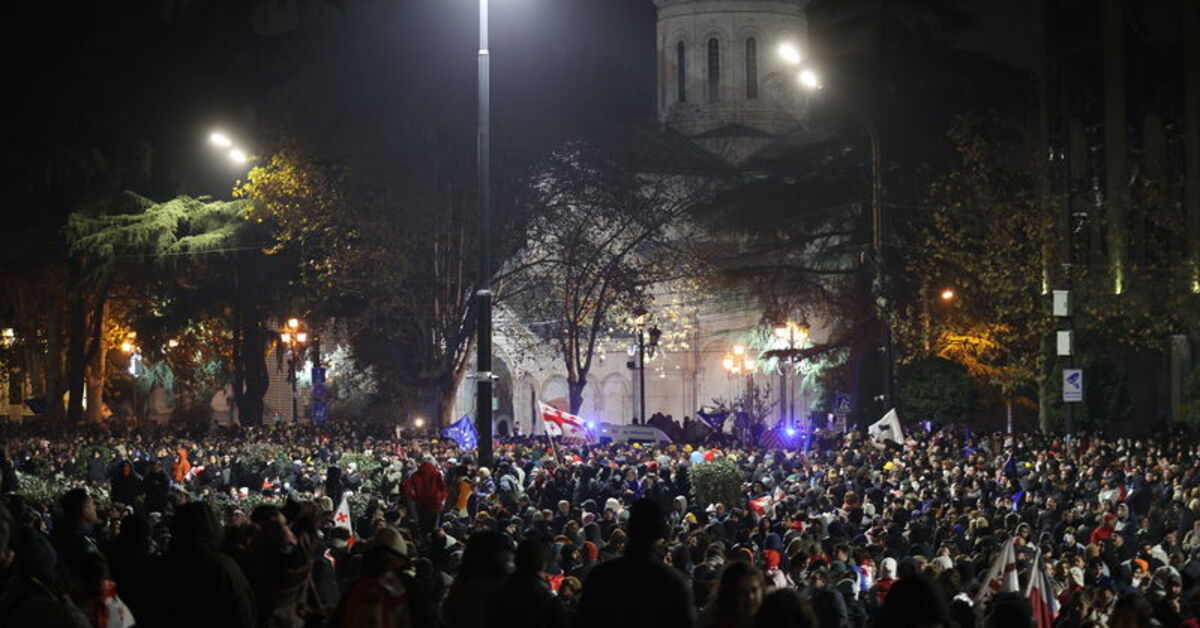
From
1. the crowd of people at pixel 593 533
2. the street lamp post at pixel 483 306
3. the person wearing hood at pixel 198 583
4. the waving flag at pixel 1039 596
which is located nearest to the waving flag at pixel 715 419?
the crowd of people at pixel 593 533

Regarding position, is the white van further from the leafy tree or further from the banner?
the leafy tree

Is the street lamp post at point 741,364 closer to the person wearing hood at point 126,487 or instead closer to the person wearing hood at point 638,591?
the person wearing hood at point 126,487

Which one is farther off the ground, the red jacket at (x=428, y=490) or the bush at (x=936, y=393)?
the bush at (x=936, y=393)

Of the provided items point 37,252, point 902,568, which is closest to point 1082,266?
point 37,252

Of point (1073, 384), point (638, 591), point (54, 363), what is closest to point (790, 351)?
point (1073, 384)

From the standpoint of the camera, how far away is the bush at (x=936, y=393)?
43.2 meters

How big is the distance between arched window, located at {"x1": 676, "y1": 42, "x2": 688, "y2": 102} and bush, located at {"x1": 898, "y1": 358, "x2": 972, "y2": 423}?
174ft

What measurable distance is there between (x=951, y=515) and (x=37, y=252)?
1500 inches

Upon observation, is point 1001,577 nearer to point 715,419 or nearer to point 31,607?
point 31,607

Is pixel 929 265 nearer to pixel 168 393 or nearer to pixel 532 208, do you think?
pixel 532 208

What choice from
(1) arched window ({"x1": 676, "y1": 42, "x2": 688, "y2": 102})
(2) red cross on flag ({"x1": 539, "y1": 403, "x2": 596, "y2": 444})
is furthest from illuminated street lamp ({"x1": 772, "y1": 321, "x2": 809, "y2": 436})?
(1) arched window ({"x1": 676, "y1": 42, "x2": 688, "y2": 102})

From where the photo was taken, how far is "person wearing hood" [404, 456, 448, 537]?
23.7m

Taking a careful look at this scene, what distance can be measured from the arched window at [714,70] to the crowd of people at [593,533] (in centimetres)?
5148

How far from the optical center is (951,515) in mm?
22656
